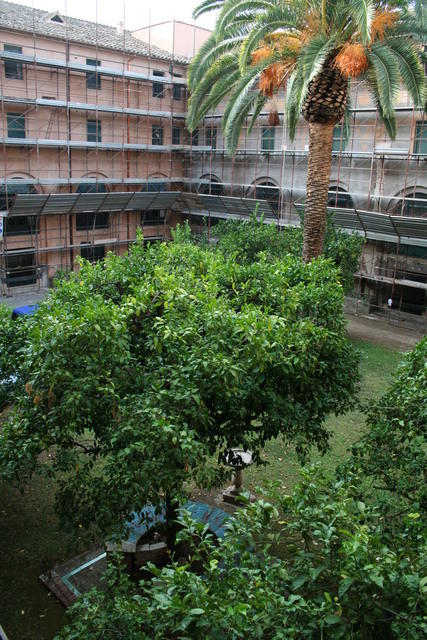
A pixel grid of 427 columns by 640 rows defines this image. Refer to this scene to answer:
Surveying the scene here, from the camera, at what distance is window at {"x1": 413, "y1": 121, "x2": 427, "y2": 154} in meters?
20.9

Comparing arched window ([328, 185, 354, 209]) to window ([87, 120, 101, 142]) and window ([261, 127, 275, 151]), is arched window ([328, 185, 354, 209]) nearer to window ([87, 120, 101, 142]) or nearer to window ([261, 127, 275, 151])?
window ([261, 127, 275, 151])

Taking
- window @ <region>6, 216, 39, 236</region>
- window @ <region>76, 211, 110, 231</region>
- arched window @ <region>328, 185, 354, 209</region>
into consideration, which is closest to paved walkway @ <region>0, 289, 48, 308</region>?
window @ <region>6, 216, 39, 236</region>

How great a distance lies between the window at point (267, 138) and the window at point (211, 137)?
2.93 m

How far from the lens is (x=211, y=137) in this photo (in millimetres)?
28750

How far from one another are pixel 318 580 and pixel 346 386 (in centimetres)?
454

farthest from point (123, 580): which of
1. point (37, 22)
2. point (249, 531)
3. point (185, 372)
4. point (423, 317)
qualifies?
point (37, 22)

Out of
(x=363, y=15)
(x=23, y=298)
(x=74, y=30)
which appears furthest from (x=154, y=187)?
(x=363, y=15)

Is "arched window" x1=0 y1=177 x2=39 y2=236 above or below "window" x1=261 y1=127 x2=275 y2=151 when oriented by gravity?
below

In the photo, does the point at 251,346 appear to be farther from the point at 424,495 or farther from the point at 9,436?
the point at 9,436

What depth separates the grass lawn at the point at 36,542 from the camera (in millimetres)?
7906

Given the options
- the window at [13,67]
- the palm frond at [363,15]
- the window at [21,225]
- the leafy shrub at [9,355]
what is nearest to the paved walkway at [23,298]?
the window at [21,225]

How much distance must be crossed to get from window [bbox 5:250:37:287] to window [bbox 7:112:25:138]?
4635 millimetres

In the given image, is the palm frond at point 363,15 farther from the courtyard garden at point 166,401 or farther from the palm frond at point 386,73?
the courtyard garden at point 166,401

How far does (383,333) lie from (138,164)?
14634 mm
